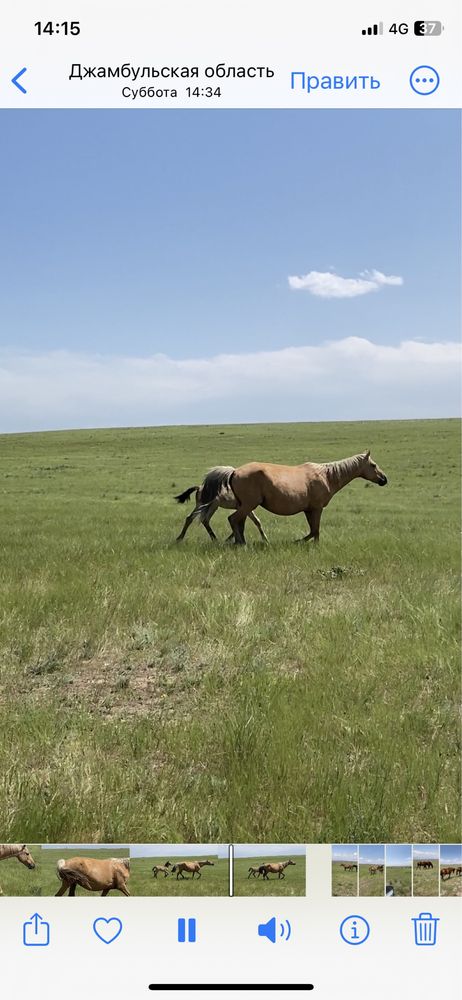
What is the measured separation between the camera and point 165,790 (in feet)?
11.4

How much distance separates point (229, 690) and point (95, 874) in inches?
139

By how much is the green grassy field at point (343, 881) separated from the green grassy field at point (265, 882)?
107 mm

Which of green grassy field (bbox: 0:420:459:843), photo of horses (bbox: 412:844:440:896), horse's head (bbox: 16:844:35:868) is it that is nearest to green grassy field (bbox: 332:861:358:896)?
photo of horses (bbox: 412:844:440:896)

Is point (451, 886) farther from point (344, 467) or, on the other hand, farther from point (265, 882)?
point (344, 467)

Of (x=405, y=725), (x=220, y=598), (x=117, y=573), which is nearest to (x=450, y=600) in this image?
(x=220, y=598)

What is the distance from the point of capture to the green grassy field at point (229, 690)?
10.1 feet

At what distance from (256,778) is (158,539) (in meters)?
11.0
